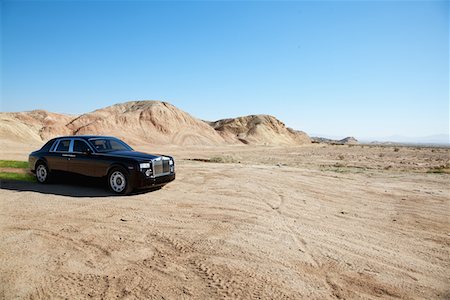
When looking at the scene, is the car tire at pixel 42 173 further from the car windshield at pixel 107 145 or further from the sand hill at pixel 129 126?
the sand hill at pixel 129 126

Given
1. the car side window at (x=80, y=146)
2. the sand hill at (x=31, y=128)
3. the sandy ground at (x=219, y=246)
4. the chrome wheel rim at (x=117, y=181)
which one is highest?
the sand hill at (x=31, y=128)

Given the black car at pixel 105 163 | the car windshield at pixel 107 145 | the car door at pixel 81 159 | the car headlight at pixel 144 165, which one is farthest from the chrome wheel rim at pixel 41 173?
the car headlight at pixel 144 165

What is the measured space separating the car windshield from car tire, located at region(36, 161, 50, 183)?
77.1 inches

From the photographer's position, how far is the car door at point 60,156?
9.29 m

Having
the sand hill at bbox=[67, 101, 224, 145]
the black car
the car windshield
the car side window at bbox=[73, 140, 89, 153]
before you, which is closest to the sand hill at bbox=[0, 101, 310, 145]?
the sand hill at bbox=[67, 101, 224, 145]

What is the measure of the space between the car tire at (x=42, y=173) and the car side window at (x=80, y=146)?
4.37 feet

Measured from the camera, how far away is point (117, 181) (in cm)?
840

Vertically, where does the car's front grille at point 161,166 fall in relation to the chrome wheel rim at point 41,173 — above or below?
above

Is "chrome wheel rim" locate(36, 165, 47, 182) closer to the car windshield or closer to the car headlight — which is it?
the car windshield

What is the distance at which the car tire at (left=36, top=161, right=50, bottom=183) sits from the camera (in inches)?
380

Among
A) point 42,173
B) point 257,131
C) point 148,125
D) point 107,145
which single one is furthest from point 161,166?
point 257,131

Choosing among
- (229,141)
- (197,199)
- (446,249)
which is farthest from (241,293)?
(229,141)

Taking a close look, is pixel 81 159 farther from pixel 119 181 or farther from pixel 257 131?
pixel 257 131

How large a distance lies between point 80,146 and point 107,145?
0.78 m
